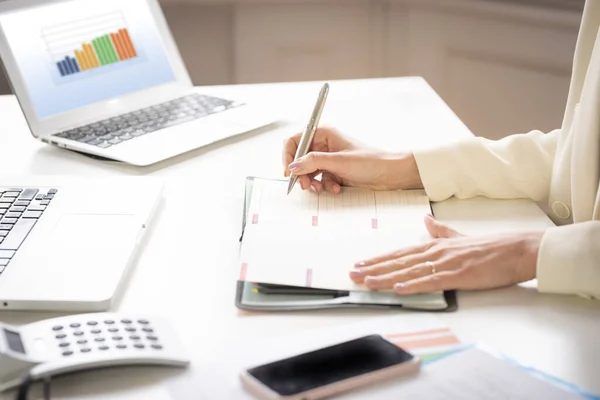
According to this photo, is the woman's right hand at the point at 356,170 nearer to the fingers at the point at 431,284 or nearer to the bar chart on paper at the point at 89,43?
the fingers at the point at 431,284

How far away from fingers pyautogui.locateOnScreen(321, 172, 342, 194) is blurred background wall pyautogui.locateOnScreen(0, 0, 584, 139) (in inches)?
49.4

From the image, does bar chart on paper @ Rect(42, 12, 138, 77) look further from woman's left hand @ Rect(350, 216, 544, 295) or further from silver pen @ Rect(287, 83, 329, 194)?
woman's left hand @ Rect(350, 216, 544, 295)

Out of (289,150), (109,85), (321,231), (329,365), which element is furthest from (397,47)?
(329,365)

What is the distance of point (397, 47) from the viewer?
239 cm

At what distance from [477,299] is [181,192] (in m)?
0.47

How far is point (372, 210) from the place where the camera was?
1008mm

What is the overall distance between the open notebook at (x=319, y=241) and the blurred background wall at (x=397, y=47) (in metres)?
1.27

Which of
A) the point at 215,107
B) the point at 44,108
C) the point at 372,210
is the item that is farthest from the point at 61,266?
the point at 215,107

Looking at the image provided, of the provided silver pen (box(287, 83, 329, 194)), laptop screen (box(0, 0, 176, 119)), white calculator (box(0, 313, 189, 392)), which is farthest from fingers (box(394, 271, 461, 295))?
laptop screen (box(0, 0, 176, 119))

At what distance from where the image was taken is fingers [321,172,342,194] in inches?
41.9

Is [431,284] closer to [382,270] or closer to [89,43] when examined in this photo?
[382,270]

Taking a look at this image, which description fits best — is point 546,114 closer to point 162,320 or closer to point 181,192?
point 181,192

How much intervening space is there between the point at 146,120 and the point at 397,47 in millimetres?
1204

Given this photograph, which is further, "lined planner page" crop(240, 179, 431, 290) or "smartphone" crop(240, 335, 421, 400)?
"lined planner page" crop(240, 179, 431, 290)
